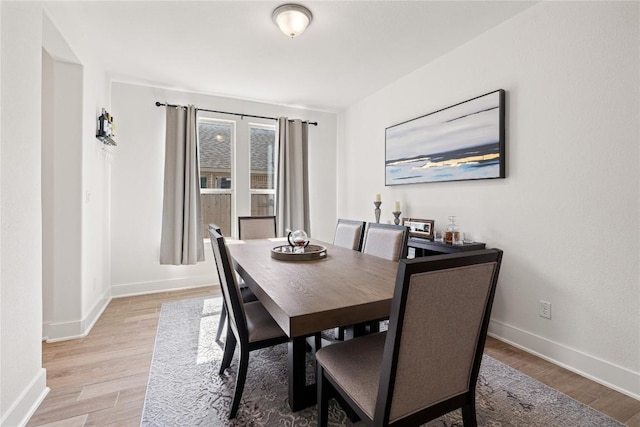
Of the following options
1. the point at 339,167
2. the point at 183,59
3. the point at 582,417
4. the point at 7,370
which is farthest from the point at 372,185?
the point at 7,370

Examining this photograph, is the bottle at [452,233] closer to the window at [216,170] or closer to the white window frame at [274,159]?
the white window frame at [274,159]

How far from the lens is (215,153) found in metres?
4.04

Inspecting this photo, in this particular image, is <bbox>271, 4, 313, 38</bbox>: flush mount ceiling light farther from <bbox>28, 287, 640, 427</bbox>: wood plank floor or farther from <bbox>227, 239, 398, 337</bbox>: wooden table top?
<bbox>28, 287, 640, 427</bbox>: wood plank floor

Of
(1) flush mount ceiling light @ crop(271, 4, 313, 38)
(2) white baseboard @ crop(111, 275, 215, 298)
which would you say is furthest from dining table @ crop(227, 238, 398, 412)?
(2) white baseboard @ crop(111, 275, 215, 298)

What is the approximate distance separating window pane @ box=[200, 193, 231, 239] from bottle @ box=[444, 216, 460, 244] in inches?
110

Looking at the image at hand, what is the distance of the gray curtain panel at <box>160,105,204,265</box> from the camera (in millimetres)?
3621

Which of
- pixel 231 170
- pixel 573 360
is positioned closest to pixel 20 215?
pixel 231 170

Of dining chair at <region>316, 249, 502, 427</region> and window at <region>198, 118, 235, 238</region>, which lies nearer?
dining chair at <region>316, 249, 502, 427</region>

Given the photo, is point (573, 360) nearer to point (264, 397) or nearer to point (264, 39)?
point (264, 397)

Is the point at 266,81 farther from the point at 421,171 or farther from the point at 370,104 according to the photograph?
the point at 421,171

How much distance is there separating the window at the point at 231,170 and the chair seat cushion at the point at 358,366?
122 inches

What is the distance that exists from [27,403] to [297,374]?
4.50ft

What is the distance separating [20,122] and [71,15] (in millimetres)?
1301

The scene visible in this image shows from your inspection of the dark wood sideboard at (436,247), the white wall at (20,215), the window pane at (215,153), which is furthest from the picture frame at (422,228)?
the white wall at (20,215)
